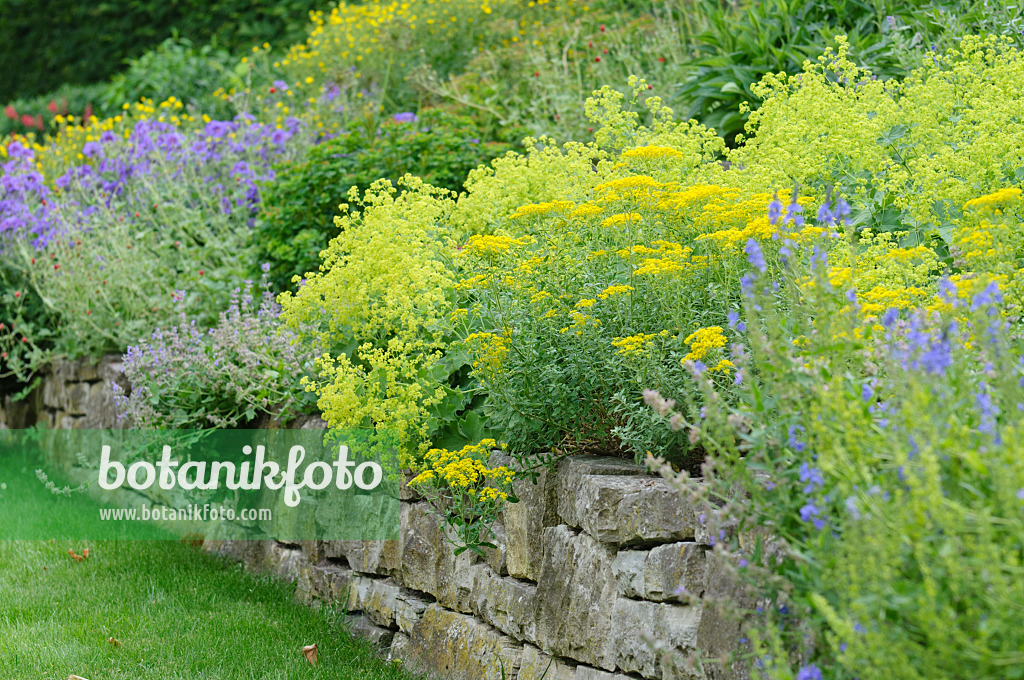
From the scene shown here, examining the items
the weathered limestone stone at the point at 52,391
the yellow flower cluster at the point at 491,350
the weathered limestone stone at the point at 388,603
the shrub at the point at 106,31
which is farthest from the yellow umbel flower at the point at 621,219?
the shrub at the point at 106,31

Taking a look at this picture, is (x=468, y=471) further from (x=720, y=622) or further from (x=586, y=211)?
(x=720, y=622)

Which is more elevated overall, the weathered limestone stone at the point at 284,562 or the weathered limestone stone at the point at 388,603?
the weathered limestone stone at the point at 388,603

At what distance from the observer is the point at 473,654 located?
3.42 m

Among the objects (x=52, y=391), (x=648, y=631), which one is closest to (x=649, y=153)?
(x=648, y=631)

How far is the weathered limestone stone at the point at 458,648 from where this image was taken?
3301 mm

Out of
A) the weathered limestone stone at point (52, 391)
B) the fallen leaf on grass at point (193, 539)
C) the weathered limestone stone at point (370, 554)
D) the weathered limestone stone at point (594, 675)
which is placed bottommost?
the fallen leaf on grass at point (193, 539)

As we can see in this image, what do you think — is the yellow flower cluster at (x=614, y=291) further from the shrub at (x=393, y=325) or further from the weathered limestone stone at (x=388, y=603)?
the weathered limestone stone at (x=388, y=603)

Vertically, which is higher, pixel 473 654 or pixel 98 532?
pixel 473 654

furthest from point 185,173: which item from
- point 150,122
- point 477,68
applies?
point 477,68

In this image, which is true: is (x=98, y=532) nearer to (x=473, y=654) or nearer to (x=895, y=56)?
(x=473, y=654)

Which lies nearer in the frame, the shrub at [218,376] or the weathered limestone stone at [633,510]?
the weathered limestone stone at [633,510]

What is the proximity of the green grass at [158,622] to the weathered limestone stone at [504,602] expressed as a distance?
45cm

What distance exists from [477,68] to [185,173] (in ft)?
7.82

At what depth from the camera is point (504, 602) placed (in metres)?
3.33
